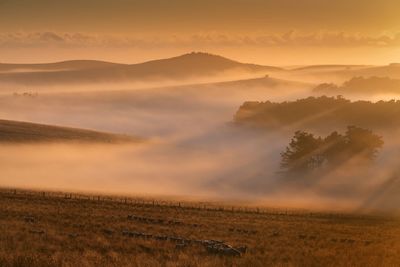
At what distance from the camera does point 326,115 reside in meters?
164

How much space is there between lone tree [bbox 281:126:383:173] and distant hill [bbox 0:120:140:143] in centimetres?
8101

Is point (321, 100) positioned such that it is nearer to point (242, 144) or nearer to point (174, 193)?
point (242, 144)

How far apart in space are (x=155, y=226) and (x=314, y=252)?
520 inches

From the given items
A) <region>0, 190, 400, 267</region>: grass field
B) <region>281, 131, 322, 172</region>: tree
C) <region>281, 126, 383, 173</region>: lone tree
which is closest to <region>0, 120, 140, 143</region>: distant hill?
<region>281, 131, 322, 172</region>: tree

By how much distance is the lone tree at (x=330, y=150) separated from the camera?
4033 inches

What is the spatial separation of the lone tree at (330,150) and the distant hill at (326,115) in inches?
1748

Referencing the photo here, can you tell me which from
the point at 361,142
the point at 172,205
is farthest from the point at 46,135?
the point at 172,205

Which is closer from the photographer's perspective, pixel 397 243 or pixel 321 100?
pixel 397 243

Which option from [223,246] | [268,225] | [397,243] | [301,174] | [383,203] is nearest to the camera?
[223,246]

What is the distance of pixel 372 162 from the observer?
4171 inches

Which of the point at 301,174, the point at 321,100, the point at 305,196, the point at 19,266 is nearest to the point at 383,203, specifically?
the point at 305,196

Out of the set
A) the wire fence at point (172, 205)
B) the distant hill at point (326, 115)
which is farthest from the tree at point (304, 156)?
the distant hill at point (326, 115)

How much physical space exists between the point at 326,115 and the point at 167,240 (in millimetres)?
142054

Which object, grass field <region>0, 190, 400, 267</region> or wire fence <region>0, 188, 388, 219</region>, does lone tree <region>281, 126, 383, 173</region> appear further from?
grass field <region>0, 190, 400, 267</region>
